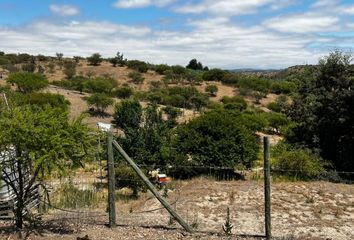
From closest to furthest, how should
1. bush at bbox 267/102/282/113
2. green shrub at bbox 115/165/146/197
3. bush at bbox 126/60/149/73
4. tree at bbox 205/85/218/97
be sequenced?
green shrub at bbox 115/165/146/197
bush at bbox 267/102/282/113
tree at bbox 205/85/218/97
bush at bbox 126/60/149/73

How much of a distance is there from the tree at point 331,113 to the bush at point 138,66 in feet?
149

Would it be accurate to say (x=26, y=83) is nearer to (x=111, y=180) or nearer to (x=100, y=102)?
(x=100, y=102)

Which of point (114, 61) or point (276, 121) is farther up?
point (114, 61)

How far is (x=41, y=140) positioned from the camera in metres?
7.34

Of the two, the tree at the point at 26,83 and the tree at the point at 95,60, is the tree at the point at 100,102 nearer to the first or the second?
the tree at the point at 26,83

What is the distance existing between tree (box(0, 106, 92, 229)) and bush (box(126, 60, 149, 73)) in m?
60.9

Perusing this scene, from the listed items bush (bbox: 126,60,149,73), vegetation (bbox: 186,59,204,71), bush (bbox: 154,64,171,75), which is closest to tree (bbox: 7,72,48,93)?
bush (bbox: 126,60,149,73)

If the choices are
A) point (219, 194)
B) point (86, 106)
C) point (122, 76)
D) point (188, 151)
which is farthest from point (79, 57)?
point (219, 194)

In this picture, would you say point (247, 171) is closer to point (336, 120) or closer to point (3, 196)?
point (336, 120)

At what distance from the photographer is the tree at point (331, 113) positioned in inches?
758

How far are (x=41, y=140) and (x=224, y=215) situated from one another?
4945 mm

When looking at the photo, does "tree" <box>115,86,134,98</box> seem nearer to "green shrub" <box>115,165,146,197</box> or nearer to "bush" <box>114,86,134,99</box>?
"bush" <box>114,86,134,99</box>

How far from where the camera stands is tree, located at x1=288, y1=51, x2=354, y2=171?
19.2 meters

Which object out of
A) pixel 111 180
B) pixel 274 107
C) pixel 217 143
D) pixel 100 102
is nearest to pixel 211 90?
pixel 274 107
